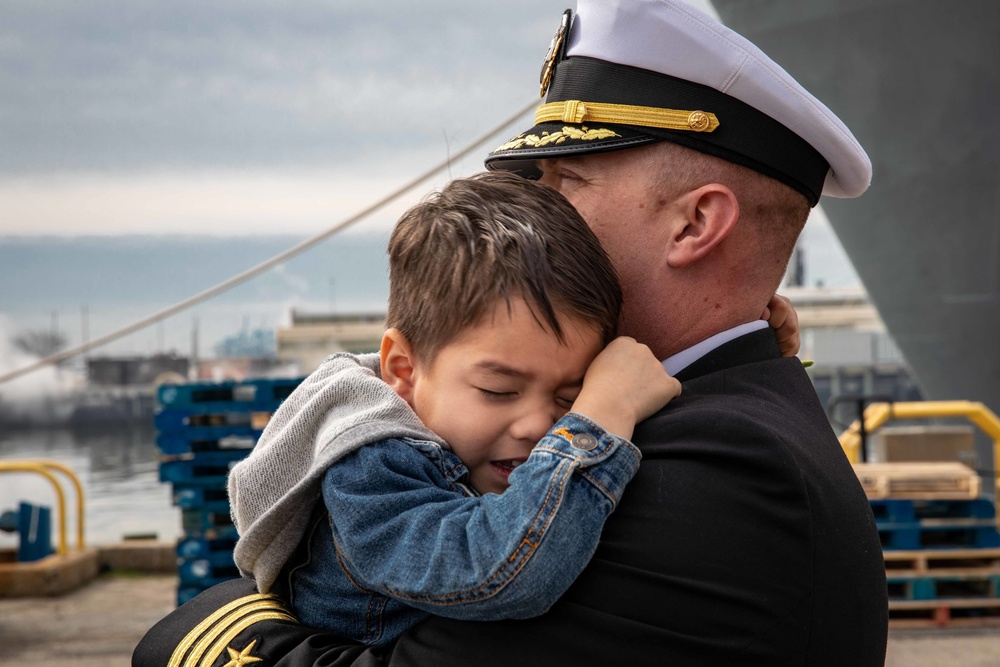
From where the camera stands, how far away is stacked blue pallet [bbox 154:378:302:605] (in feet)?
18.2

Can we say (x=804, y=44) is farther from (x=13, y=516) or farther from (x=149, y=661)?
(x=149, y=661)

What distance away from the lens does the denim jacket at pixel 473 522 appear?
110cm

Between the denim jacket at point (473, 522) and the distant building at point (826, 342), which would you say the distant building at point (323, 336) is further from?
the denim jacket at point (473, 522)

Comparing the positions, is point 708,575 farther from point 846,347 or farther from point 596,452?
point 846,347

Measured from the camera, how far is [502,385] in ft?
4.19

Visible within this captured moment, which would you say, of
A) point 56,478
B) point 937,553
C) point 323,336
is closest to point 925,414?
point 937,553

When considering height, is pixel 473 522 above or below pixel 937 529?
above

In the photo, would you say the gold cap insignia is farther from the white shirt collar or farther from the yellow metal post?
the yellow metal post

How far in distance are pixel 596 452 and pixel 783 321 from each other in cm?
67

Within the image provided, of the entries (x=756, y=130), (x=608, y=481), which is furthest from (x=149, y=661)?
(x=756, y=130)

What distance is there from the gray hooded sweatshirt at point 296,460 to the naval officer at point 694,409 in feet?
0.39

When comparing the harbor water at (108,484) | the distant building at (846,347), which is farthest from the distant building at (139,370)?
the distant building at (846,347)

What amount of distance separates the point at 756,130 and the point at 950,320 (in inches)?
330

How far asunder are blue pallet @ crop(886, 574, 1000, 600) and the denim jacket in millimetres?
4741
